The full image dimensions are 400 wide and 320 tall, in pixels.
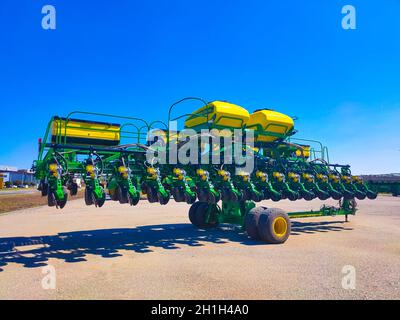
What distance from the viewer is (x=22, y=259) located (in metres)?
7.37

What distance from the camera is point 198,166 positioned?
909 cm

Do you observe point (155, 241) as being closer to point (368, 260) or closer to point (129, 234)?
point (129, 234)

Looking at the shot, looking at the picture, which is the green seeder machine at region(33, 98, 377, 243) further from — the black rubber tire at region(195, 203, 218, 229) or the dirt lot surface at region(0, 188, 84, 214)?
the dirt lot surface at region(0, 188, 84, 214)

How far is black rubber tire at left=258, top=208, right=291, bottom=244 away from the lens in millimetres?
9133

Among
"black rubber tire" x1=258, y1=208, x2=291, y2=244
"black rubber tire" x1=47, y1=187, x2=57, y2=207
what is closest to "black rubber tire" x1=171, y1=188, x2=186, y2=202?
"black rubber tire" x1=258, y1=208, x2=291, y2=244

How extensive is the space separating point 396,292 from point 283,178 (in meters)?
5.51

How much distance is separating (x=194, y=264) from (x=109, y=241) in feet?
12.6

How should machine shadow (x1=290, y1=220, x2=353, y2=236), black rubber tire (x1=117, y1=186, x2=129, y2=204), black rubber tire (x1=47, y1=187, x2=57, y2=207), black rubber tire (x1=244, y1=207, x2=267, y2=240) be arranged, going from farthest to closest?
1. machine shadow (x1=290, y1=220, x2=353, y2=236)
2. black rubber tire (x1=244, y1=207, x2=267, y2=240)
3. black rubber tire (x1=117, y1=186, x2=129, y2=204)
4. black rubber tire (x1=47, y1=187, x2=57, y2=207)

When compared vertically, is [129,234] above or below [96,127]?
below

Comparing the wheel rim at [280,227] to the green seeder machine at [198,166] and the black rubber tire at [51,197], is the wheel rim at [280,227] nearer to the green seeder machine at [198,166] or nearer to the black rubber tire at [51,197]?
the green seeder machine at [198,166]

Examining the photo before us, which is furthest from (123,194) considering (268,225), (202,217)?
(202,217)

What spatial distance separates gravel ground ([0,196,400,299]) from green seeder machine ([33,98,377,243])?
1308 mm

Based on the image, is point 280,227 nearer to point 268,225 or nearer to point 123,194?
point 268,225

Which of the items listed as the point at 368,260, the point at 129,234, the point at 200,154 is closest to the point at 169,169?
the point at 200,154
